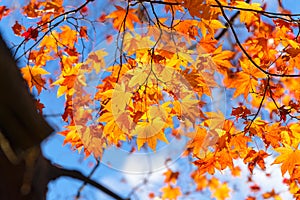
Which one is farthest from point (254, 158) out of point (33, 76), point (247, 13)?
point (33, 76)

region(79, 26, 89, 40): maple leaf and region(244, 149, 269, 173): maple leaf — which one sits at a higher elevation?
region(79, 26, 89, 40): maple leaf

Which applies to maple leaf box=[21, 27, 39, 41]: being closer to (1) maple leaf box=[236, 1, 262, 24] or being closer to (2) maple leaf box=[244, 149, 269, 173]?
(1) maple leaf box=[236, 1, 262, 24]

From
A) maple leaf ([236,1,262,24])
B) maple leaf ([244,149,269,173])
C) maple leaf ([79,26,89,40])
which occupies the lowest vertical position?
maple leaf ([244,149,269,173])

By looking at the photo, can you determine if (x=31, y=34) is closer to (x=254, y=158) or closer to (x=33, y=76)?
(x=33, y=76)

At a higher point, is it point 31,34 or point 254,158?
point 31,34

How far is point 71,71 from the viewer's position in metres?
2.96

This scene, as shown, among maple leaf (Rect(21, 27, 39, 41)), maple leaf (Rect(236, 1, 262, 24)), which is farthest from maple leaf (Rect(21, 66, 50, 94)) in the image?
maple leaf (Rect(236, 1, 262, 24))

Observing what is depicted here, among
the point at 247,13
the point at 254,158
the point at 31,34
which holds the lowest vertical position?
the point at 254,158

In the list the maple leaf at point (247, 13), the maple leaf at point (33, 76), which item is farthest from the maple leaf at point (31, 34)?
the maple leaf at point (247, 13)

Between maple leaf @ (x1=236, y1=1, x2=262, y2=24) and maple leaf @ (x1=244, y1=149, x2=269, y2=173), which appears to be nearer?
maple leaf @ (x1=236, y1=1, x2=262, y2=24)

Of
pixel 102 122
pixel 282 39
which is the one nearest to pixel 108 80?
pixel 102 122

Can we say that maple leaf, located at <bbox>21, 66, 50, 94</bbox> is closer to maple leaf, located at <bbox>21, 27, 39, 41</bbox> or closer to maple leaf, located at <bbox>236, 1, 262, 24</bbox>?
maple leaf, located at <bbox>21, 27, 39, 41</bbox>

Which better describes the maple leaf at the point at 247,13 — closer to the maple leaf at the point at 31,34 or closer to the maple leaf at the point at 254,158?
the maple leaf at the point at 254,158

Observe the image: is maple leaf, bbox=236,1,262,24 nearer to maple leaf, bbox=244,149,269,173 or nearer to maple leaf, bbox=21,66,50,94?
maple leaf, bbox=244,149,269,173
